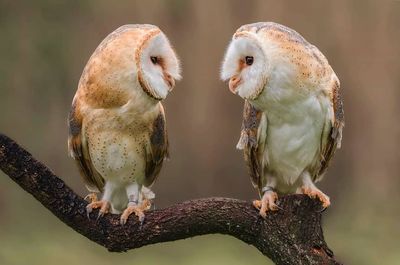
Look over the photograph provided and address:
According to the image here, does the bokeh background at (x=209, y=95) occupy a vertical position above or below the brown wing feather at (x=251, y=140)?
above

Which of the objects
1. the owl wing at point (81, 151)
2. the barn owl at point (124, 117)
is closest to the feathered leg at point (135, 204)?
the barn owl at point (124, 117)

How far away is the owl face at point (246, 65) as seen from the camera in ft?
7.09

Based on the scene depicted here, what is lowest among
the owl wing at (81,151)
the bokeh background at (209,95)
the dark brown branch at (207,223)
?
the dark brown branch at (207,223)

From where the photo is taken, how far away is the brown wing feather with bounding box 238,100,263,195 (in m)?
2.37

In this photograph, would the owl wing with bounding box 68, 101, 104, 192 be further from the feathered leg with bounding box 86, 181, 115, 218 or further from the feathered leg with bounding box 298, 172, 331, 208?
the feathered leg with bounding box 298, 172, 331, 208

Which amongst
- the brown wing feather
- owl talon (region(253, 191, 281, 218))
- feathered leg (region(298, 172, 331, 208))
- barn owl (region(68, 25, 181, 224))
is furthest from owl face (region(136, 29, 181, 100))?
feathered leg (region(298, 172, 331, 208))

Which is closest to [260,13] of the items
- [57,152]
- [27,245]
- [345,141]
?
[345,141]

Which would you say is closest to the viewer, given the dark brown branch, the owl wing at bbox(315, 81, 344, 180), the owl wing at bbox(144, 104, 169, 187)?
the dark brown branch

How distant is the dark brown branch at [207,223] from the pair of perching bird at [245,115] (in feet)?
0.13

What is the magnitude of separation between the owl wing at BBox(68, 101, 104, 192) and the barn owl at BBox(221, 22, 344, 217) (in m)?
0.43

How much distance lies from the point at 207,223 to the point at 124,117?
39 cm

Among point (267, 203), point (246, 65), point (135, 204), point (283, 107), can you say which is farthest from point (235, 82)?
point (135, 204)

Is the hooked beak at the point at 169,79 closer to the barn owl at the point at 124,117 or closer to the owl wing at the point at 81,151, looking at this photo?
the barn owl at the point at 124,117

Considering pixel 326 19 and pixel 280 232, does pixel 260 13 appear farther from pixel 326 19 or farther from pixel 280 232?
pixel 280 232
